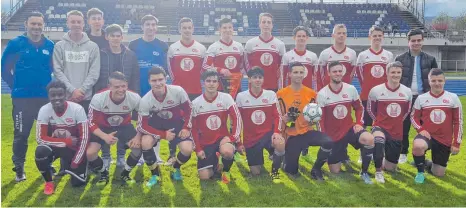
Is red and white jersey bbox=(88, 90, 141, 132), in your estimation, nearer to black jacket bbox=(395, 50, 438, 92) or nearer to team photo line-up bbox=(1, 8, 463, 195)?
team photo line-up bbox=(1, 8, 463, 195)

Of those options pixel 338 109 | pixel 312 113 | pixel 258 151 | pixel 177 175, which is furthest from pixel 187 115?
pixel 338 109

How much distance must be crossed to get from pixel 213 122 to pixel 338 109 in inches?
55.3

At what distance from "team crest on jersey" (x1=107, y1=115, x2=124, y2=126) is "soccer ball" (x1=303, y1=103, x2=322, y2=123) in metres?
2.01

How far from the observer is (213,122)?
4391 mm

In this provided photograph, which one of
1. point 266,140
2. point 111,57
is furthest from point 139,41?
point 266,140

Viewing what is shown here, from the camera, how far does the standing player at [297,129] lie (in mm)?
4359

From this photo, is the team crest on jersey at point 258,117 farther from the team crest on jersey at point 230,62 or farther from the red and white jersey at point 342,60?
the red and white jersey at point 342,60

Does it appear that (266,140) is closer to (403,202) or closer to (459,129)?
(403,202)

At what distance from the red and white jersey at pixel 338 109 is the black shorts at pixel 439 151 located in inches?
30.1

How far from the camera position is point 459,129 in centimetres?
441

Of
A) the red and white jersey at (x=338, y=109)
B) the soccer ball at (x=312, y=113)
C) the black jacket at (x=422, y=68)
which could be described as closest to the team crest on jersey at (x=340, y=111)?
the red and white jersey at (x=338, y=109)

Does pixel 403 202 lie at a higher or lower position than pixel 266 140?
lower

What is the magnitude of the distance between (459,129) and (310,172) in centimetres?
168

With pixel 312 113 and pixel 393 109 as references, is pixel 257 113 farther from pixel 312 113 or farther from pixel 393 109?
pixel 393 109
